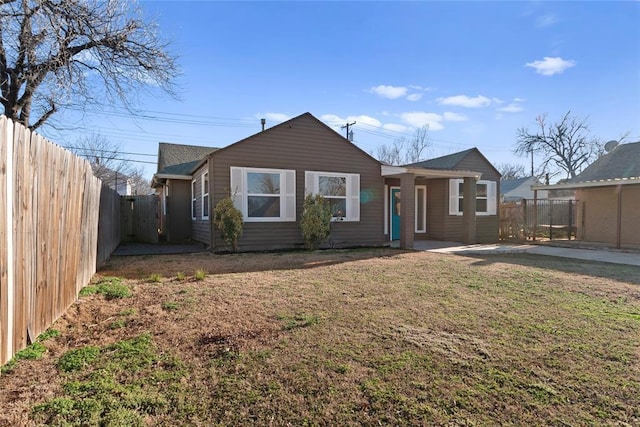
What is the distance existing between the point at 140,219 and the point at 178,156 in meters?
3.95

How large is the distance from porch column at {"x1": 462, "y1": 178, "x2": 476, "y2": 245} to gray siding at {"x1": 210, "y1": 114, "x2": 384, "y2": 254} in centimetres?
321

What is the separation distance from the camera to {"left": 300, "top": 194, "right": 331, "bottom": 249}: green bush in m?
9.68

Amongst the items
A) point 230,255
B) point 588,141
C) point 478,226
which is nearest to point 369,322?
point 230,255

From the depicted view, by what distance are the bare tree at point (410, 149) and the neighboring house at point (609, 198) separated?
22.7m

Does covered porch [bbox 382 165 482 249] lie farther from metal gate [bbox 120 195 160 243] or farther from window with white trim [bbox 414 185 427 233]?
metal gate [bbox 120 195 160 243]

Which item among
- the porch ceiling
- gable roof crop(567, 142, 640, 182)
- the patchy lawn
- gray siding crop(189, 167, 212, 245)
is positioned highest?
gable roof crop(567, 142, 640, 182)

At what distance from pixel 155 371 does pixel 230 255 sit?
649 cm

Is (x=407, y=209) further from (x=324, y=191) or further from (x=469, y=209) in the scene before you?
(x=469, y=209)

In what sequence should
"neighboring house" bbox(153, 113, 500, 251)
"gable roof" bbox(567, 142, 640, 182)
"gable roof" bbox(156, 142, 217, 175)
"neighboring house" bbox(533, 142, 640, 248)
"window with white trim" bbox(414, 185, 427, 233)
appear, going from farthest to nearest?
"gable roof" bbox(156, 142, 217, 175), "window with white trim" bbox(414, 185, 427, 233), "gable roof" bbox(567, 142, 640, 182), "neighboring house" bbox(533, 142, 640, 248), "neighboring house" bbox(153, 113, 500, 251)

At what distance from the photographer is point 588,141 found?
33906 millimetres

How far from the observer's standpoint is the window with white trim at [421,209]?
1402cm

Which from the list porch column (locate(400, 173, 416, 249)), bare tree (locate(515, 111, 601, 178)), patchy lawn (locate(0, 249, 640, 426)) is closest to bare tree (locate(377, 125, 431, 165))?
bare tree (locate(515, 111, 601, 178))

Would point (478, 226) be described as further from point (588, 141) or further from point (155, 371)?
point (588, 141)

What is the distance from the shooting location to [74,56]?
336 inches
